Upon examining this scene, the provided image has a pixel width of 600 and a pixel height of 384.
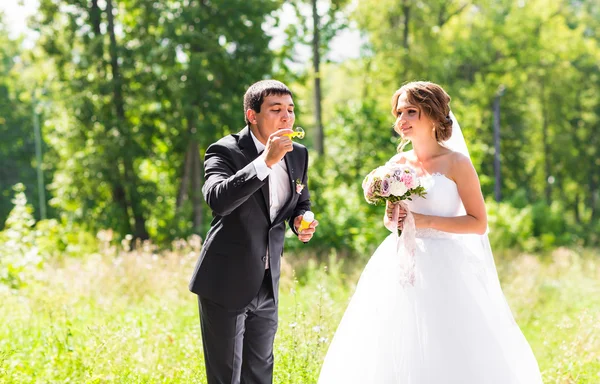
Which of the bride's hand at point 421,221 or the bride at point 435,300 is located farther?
the bride's hand at point 421,221

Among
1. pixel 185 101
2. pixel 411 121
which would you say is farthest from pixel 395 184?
pixel 185 101

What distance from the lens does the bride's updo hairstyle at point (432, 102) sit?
395 cm

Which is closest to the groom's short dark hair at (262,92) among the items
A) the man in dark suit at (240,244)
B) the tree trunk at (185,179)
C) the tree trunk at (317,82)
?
the man in dark suit at (240,244)

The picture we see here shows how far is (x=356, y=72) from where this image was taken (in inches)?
997

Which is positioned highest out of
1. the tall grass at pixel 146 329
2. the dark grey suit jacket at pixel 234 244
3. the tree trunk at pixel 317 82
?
the tree trunk at pixel 317 82

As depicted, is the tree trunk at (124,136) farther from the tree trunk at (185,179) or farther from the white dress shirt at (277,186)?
the white dress shirt at (277,186)

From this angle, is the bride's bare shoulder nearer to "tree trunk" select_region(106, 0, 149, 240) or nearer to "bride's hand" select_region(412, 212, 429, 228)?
"bride's hand" select_region(412, 212, 429, 228)

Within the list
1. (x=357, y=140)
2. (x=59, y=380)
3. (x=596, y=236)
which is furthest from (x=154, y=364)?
(x=596, y=236)

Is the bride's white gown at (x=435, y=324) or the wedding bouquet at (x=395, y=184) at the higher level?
the wedding bouquet at (x=395, y=184)

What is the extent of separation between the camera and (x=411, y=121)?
400 centimetres

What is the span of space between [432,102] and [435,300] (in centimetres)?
130

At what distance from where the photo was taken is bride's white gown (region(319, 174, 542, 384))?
12.1ft

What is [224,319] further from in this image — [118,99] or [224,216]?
Result: [118,99]

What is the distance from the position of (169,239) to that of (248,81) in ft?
14.9
